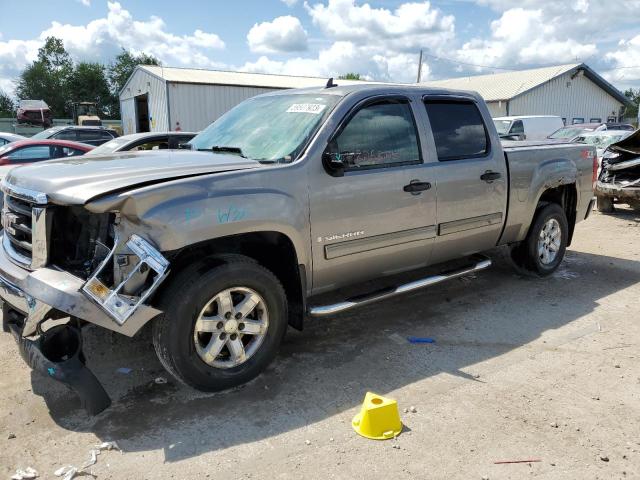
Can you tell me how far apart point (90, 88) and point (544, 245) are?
74890 millimetres

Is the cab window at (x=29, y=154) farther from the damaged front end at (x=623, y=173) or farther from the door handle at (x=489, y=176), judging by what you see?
the damaged front end at (x=623, y=173)

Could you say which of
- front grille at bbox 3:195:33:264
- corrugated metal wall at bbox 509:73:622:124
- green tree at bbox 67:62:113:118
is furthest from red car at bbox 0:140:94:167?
green tree at bbox 67:62:113:118

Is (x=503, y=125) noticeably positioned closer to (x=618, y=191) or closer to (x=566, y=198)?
(x=618, y=191)

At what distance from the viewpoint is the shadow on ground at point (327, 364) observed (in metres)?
3.21

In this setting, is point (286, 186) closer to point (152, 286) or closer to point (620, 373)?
point (152, 286)

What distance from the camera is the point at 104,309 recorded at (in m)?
2.99

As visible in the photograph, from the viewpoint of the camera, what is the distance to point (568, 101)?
35656 millimetres

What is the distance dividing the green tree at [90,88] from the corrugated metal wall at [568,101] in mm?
54524

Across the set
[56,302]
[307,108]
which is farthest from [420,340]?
[56,302]

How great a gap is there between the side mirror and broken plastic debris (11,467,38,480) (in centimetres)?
253

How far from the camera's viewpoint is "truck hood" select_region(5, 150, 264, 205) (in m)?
3.11

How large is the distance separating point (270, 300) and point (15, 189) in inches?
72.5

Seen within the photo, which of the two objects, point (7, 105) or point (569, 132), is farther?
point (7, 105)

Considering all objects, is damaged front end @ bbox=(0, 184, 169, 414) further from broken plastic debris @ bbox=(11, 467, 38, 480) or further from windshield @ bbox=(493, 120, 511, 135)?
windshield @ bbox=(493, 120, 511, 135)
